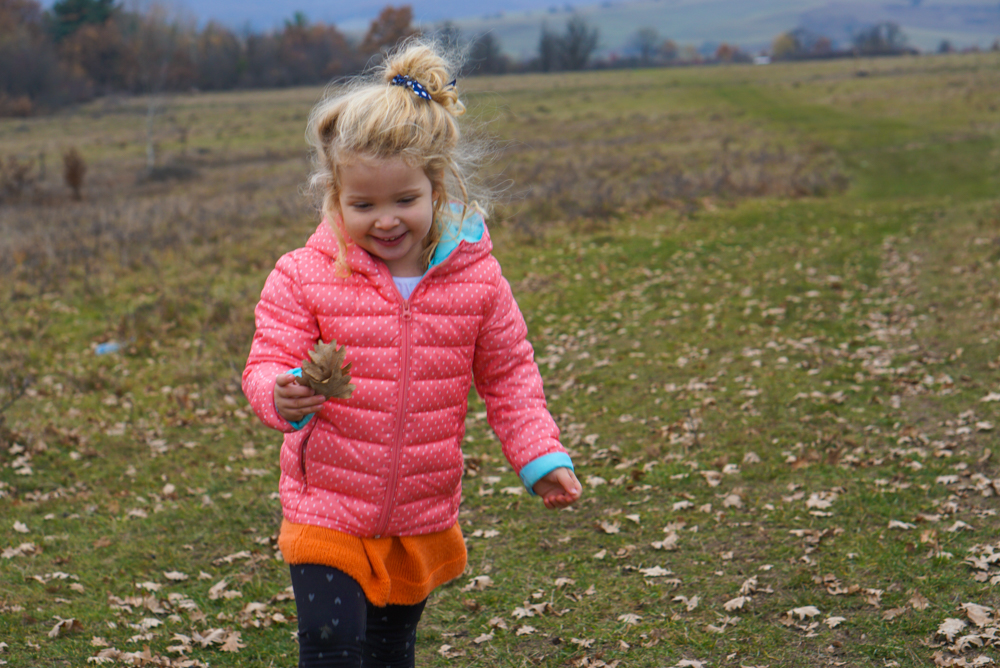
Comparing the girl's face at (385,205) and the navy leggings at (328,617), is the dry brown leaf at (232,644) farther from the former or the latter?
the girl's face at (385,205)

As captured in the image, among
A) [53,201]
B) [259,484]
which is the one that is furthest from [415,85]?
[53,201]

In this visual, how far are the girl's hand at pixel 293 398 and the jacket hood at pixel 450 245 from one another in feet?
1.69

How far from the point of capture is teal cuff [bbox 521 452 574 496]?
291 centimetres

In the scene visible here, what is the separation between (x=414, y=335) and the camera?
2.86 metres

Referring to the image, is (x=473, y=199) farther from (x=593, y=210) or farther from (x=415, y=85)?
(x=593, y=210)

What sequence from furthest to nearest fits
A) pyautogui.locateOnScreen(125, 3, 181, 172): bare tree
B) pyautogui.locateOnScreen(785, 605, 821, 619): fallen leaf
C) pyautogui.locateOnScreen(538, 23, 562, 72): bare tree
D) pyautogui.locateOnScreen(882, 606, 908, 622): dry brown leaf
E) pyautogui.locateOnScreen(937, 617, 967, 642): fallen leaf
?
pyautogui.locateOnScreen(538, 23, 562, 72): bare tree → pyautogui.locateOnScreen(125, 3, 181, 172): bare tree → pyautogui.locateOnScreen(785, 605, 821, 619): fallen leaf → pyautogui.locateOnScreen(882, 606, 908, 622): dry brown leaf → pyautogui.locateOnScreen(937, 617, 967, 642): fallen leaf

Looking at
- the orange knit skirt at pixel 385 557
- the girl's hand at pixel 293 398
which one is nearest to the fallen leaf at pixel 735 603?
the orange knit skirt at pixel 385 557

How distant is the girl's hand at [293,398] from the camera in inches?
98.8

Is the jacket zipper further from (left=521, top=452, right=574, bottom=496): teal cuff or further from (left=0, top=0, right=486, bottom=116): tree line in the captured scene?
(left=0, top=0, right=486, bottom=116): tree line

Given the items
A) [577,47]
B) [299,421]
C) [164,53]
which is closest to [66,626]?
[299,421]

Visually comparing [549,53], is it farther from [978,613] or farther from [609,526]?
[978,613]

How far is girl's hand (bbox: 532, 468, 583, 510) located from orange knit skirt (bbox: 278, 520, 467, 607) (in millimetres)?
415

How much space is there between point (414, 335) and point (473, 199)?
2.20ft

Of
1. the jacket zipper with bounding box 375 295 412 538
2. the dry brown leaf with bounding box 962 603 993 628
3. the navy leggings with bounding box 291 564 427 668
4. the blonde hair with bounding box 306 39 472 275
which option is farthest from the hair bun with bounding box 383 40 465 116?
the dry brown leaf with bounding box 962 603 993 628
